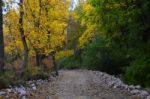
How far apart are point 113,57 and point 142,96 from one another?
926 inches

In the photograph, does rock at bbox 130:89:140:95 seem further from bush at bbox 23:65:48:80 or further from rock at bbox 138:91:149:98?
bush at bbox 23:65:48:80

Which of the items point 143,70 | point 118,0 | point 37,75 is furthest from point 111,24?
point 37,75

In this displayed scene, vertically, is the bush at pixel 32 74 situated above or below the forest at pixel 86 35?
below

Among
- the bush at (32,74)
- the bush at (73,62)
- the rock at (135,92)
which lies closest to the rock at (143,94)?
the rock at (135,92)

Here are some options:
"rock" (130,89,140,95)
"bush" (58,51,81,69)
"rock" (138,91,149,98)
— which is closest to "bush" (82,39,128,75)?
"bush" (58,51,81,69)

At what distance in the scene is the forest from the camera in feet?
52.7

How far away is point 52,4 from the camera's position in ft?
107

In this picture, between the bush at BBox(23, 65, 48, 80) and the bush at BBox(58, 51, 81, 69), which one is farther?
the bush at BBox(58, 51, 81, 69)

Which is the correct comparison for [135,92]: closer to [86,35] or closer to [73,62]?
[86,35]

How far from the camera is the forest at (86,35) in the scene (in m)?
16.1

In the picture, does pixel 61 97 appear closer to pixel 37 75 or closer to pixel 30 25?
pixel 37 75

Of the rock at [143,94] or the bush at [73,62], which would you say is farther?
the bush at [73,62]

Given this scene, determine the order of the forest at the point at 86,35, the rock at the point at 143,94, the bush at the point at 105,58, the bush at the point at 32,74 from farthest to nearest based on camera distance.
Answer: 1. the bush at the point at 105,58
2. the bush at the point at 32,74
3. the forest at the point at 86,35
4. the rock at the point at 143,94

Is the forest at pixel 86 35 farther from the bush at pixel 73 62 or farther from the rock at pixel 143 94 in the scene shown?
the rock at pixel 143 94
